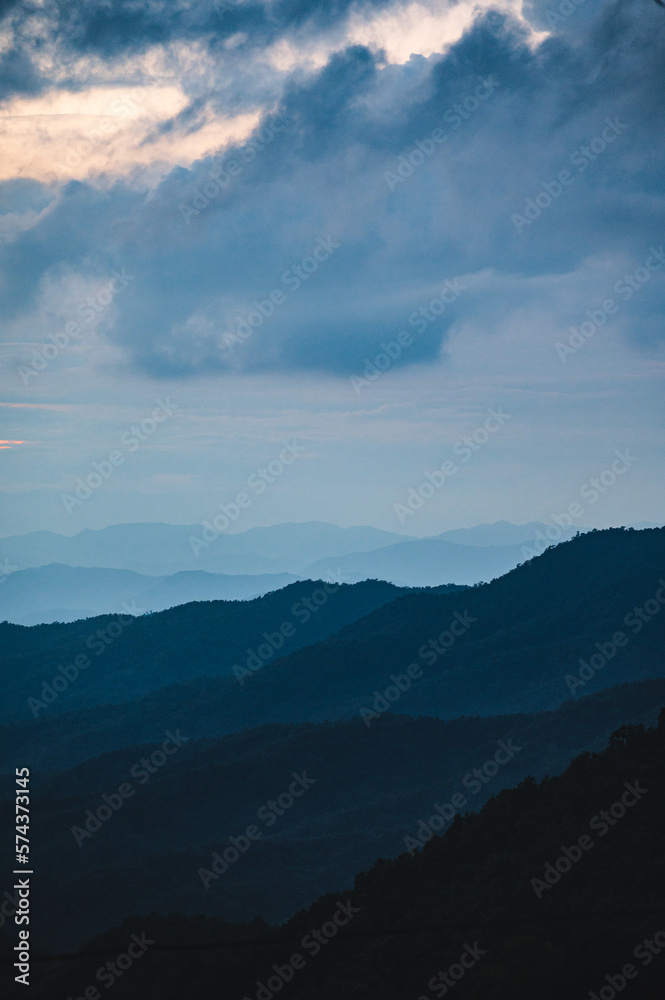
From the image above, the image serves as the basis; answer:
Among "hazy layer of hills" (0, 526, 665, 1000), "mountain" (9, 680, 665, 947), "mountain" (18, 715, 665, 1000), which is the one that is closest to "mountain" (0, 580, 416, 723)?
"hazy layer of hills" (0, 526, 665, 1000)

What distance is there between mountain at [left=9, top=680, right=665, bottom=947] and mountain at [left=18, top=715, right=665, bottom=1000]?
47.8 ft

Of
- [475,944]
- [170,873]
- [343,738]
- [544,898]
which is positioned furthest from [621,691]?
[475,944]

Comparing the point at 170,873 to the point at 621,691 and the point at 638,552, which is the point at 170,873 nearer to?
the point at 621,691

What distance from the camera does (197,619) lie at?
177625 mm

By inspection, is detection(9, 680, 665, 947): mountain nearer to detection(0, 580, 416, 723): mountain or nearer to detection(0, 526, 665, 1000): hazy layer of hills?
detection(0, 526, 665, 1000): hazy layer of hills

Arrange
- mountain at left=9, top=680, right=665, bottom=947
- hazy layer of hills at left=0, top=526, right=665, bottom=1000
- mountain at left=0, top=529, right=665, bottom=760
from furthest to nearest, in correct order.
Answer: mountain at left=0, top=529, right=665, bottom=760
mountain at left=9, top=680, right=665, bottom=947
hazy layer of hills at left=0, top=526, right=665, bottom=1000

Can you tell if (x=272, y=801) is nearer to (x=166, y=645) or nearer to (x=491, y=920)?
(x=491, y=920)

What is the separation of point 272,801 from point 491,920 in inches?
2061

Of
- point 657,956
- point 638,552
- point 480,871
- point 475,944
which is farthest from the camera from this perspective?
point 638,552

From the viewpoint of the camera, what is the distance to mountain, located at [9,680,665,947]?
5778cm

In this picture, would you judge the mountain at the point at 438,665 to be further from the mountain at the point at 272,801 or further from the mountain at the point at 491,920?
the mountain at the point at 491,920

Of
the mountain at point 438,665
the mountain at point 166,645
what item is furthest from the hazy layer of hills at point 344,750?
the mountain at point 166,645

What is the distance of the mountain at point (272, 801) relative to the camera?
2275 inches

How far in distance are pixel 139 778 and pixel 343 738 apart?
20.6 metres
